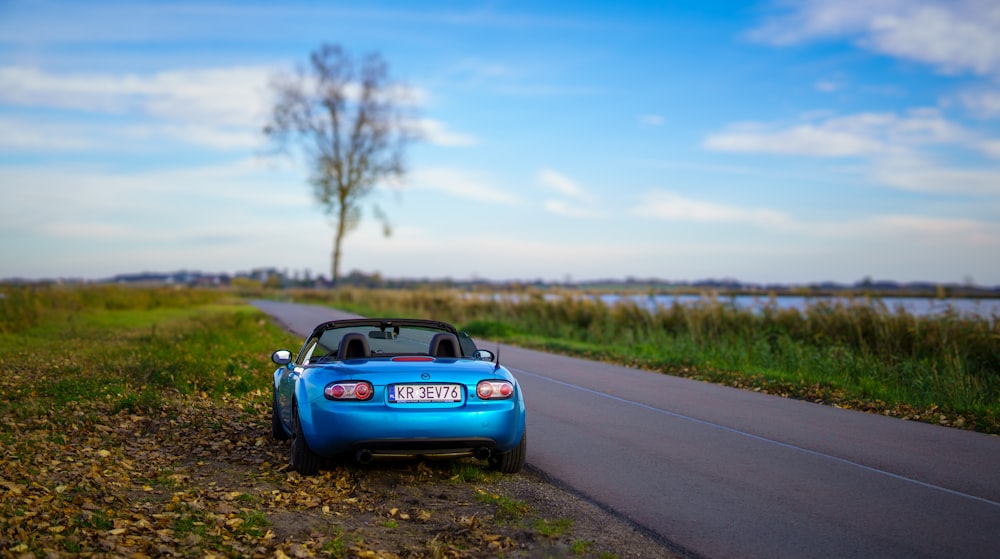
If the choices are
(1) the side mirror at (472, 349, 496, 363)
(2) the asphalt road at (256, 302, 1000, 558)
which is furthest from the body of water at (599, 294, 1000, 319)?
(1) the side mirror at (472, 349, 496, 363)

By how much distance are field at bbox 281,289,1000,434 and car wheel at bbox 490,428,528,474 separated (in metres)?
6.81

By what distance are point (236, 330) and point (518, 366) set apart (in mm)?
9894

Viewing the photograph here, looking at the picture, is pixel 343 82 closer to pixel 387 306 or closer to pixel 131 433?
pixel 387 306

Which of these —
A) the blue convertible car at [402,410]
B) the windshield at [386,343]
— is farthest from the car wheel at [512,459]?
the windshield at [386,343]

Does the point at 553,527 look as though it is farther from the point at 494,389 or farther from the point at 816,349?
the point at 816,349

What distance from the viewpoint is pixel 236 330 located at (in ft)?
78.3

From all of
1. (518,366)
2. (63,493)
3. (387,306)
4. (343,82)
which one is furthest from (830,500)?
(343,82)

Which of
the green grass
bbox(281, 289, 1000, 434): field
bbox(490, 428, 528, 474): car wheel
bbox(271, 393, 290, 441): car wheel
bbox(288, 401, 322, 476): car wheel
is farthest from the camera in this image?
bbox(281, 289, 1000, 434): field

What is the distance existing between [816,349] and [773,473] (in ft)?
38.9

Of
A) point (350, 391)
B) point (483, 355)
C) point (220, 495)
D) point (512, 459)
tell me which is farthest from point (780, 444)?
point (220, 495)

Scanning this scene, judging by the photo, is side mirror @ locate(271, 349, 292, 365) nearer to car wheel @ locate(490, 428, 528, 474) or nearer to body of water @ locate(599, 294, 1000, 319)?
car wheel @ locate(490, 428, 528, 474)

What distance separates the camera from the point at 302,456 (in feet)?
23.7

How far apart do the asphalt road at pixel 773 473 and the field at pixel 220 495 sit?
2.15ft

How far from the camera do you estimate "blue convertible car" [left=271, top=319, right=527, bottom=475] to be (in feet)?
22.2
